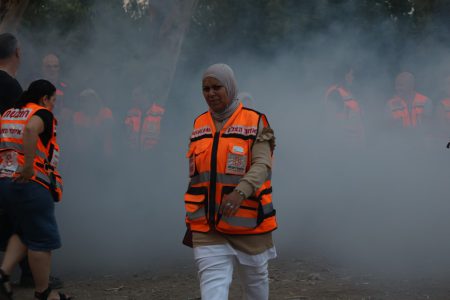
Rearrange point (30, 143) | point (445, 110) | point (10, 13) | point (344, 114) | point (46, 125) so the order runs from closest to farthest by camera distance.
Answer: point (30, 143)
point (46, 125)
point (10, 13)
point (445, 110)
point (344, 114)

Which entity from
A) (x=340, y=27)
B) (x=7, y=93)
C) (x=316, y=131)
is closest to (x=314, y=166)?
(x=316, y=131)

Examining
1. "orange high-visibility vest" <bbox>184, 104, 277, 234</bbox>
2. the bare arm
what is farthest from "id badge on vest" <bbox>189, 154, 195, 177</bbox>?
the bare arm

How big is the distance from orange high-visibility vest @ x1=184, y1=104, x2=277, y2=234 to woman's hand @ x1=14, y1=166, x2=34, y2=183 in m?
1.36

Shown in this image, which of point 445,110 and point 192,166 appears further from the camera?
point 445,110

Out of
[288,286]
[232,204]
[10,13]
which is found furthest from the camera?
[10,13]

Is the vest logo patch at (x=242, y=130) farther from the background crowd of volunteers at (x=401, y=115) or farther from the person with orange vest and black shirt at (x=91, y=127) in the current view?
the background crowd of volunteers at (x=401, y=115)

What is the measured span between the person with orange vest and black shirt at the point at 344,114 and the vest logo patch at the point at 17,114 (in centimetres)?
476

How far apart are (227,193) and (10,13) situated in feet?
15.1

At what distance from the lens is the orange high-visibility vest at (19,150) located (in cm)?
461

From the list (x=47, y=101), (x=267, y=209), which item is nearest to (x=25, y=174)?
(x=47, y=101)

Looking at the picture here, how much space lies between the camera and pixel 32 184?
4621mm

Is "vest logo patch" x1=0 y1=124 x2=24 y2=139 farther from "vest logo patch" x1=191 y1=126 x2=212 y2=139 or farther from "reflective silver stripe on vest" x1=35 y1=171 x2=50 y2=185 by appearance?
"vest logo patch" x1=191 y1=126 x2=212 y2=139

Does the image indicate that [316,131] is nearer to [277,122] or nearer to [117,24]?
[277,122]

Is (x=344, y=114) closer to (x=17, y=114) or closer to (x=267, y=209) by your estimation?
(x=17, y=114)
